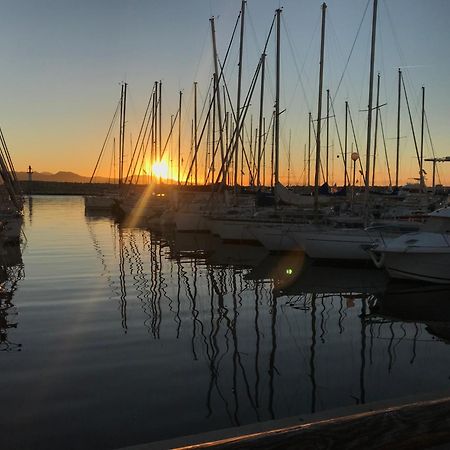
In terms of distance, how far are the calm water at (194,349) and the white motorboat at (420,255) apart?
0.57m

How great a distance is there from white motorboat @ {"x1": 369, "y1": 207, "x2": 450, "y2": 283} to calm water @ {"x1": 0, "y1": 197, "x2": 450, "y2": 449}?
572 millimetres

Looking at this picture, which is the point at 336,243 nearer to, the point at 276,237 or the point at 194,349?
the point at 276,237

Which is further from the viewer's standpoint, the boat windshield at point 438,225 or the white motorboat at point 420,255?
the boat windshield at point 438,225

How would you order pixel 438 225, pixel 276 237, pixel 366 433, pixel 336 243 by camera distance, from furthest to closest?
pixel 276 237
pixel 336 243
pixel 438 225
pixel 366 433

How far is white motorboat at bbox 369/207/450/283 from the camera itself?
51.4 feet

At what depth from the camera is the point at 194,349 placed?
8.67 metres

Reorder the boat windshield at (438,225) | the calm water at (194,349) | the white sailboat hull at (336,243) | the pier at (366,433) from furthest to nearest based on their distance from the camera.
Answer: the white sailboat hull at (336,243) < the boat windshield at (438,225) < the calm water at (194,349) < the pier at (366,433)

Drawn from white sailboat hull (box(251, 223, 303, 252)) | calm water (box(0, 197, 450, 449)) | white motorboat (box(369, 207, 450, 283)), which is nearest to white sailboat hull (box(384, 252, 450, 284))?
white motorboat (box(369, 207, 450, 283))

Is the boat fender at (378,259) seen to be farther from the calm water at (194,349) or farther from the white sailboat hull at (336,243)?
the white sailboat hull at (336,243)

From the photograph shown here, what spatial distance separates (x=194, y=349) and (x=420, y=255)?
9.84 meters

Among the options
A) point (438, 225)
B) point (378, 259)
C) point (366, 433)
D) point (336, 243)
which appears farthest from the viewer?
point (336, 243)

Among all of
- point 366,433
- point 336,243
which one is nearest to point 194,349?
point 366,433

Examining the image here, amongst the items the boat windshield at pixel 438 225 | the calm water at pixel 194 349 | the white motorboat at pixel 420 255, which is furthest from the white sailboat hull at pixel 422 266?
the boat windshield at pixel 438 225

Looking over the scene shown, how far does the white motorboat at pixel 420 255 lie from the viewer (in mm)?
15664
